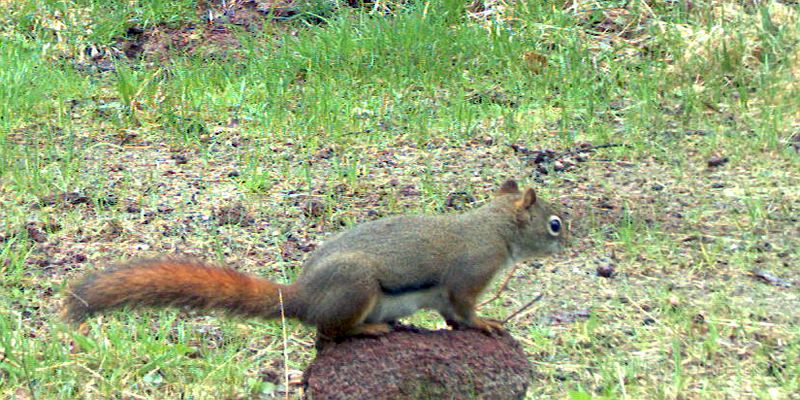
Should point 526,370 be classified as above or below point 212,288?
below

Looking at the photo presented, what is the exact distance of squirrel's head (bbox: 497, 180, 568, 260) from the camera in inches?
146

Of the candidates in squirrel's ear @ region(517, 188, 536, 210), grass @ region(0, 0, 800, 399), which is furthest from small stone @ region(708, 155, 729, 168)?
squirrel's ear @ region(517, 188, 536, 210)

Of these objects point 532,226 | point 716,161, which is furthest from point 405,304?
point 716,161

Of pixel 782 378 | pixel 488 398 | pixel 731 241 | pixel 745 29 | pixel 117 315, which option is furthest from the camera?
pixel 745 29

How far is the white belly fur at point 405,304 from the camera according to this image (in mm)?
3297

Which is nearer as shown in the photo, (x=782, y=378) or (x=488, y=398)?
(x=488, y=398)

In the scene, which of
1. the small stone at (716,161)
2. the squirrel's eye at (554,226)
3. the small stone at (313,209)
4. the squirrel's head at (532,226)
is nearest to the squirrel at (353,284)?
the squirrel's head at (532,226)

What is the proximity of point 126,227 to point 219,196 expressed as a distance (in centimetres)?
48

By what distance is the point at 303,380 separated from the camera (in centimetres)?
330

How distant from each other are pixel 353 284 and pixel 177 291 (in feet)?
1.65

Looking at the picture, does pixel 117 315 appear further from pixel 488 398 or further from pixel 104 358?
pixel 488 398

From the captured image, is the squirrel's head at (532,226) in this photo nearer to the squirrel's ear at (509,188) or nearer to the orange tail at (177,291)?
the squirrel's ear at (509,188)

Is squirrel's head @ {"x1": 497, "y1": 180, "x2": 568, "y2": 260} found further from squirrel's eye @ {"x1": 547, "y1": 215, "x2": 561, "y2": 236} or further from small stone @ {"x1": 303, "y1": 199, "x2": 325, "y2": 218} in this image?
small stone @ {"x1": 303, "y1": 199, "x2": 325, "y2": 218}

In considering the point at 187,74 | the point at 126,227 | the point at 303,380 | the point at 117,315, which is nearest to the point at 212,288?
the point at 303,380
